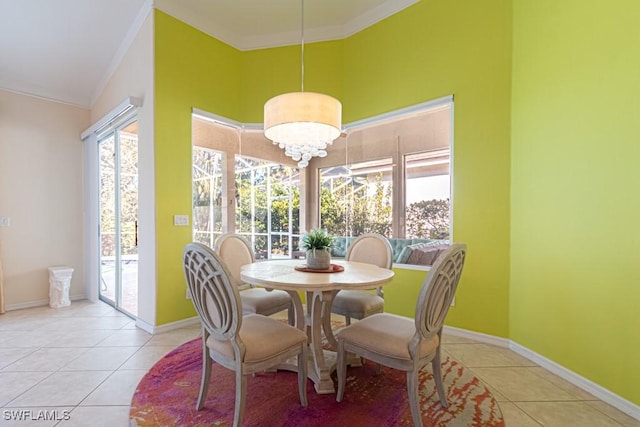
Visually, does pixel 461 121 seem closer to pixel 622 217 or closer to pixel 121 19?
pixel 622 217

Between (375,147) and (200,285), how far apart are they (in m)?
3.19

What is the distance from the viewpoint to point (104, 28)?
3.33 meters

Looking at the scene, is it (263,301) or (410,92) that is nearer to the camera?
(263,301)

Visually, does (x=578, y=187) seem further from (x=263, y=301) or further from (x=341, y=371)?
(x=263, y=301)

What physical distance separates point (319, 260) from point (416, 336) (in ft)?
2.90

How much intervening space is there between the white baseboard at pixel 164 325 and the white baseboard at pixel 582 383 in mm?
3228

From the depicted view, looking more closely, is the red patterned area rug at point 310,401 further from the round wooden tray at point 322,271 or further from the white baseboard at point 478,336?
the round wooden tray at point 322,271

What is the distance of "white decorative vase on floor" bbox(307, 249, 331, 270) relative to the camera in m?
2.24

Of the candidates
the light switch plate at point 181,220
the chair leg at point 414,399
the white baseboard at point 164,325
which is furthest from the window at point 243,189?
the chair leg at point 414,399

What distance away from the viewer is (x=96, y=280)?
4.19m

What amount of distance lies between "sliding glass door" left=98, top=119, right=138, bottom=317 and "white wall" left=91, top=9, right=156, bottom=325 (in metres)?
0.32

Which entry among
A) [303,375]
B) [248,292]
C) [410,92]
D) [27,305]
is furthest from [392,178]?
[27,305]

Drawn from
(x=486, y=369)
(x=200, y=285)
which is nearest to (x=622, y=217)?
(x=486, y=369)

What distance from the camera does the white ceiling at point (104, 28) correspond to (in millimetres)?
3078
